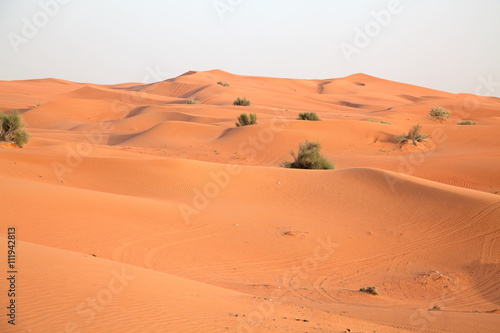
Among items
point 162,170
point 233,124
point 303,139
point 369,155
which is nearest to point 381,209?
point 162,170

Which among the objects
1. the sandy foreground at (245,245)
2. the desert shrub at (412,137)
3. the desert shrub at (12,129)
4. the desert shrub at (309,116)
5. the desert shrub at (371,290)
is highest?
the desert shrub at (309,116)

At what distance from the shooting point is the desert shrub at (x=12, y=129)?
20.4m

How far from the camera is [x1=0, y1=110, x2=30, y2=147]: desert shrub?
20406 mm

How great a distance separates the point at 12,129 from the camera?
20.6 metres

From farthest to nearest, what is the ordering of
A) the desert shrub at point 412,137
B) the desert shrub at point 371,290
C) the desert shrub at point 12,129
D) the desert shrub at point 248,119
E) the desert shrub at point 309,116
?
the desert shrub at point 309,116
the desert shrub at point 248,119
the desert shrub at point 412,137
the desert shrub at point 12,129
the desert shrub at point 371,290

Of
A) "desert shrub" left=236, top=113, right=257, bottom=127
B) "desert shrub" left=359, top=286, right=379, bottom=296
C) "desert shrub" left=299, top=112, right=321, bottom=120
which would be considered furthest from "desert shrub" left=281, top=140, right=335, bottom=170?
"desert shrub" left=299, top=112, right=321, bottom=120

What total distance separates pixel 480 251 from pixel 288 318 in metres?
6.26

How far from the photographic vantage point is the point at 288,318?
571 centimetres

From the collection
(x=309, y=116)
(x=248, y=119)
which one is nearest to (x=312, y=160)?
(x=248, y=119)

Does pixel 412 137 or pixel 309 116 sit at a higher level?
pixel 309 116

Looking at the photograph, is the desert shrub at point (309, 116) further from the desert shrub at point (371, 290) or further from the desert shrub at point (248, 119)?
the desert shrub at point (371, 290)

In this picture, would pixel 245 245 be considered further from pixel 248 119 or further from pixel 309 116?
pixel 309 116

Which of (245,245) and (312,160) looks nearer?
(245,245)

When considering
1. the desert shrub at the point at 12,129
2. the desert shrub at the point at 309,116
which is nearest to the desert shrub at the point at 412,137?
the desert shrub at the point at 309,116
